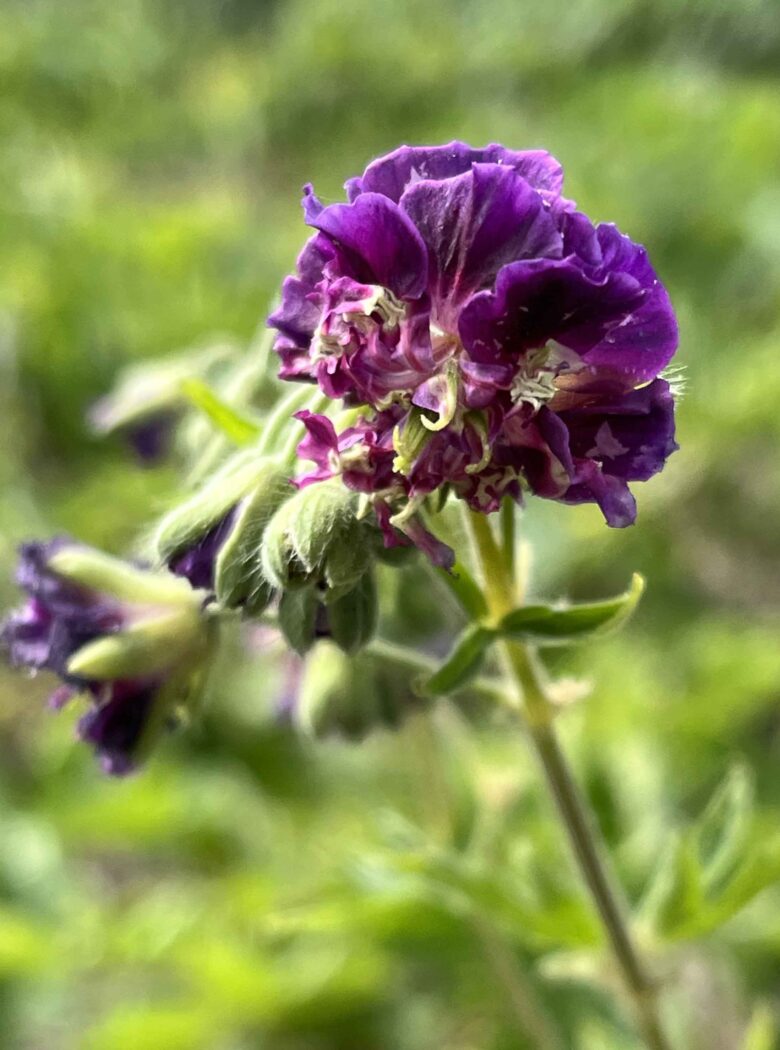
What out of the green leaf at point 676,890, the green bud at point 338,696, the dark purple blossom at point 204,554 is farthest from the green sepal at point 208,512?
the green leaf at point 676,890

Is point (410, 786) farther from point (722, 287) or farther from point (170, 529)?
point (722, 287)

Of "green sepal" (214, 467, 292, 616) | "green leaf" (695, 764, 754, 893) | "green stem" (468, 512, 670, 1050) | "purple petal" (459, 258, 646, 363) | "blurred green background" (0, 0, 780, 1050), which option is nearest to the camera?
"purple petal" (459, 258, 646, 363)

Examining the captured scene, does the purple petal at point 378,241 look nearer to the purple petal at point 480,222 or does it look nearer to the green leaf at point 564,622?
the purple petal at point 480,222

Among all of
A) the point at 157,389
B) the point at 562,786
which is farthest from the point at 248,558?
the point at 157,389

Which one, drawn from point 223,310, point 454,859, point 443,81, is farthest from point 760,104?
point 454,859

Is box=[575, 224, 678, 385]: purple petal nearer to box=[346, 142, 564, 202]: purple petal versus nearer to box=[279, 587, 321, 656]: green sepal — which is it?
box=[346, 142, 564, 202]: purple petal

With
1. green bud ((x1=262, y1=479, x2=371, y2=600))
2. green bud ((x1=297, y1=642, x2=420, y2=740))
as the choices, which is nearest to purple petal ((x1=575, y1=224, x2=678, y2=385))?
green bud ((x1=262, y1=479, x2=371, y2=600))

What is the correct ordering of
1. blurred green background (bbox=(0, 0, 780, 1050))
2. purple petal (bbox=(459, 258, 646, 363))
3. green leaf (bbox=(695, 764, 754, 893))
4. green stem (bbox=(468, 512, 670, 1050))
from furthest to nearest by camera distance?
blurred green background (bbox=(0, 0, 780, 1050)), green leaf (bbox=(695, 764, 754, 893)), green stem (bbox=(468, 512, 670, 1050)), purple petal (bbox=(459, 258, 646, 363))
